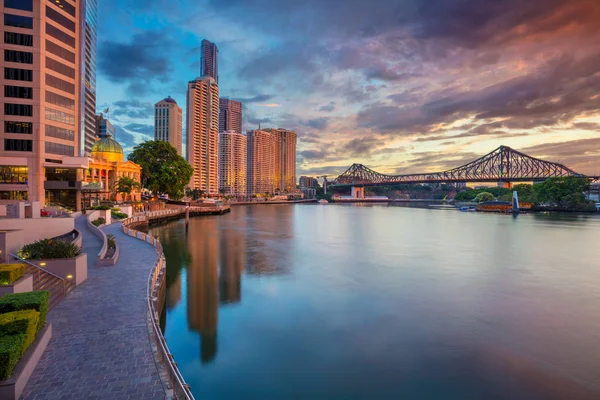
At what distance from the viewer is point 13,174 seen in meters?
49.3

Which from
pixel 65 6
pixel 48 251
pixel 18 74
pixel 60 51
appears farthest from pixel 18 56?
pixel 48 251

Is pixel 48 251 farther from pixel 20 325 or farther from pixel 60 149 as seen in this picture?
pixel 60 149

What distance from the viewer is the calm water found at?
12.3m

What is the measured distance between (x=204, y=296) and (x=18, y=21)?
53.4 m

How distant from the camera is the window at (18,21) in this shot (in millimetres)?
48062

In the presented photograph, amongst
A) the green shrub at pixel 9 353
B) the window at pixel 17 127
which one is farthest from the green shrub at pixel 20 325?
the window at pixel 17 127

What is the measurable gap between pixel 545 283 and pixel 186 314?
26.1 m

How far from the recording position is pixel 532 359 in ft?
45.3

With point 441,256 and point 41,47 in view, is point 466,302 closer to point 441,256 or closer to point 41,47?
point 441,256

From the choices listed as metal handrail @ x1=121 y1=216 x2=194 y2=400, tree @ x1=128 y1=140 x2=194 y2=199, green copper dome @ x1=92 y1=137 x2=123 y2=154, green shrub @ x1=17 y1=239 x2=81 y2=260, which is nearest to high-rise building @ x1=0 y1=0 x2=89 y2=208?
green copper dome @ x1=92 y1=137 x2=123 y2=154

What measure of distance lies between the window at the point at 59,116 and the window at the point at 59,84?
3740mm

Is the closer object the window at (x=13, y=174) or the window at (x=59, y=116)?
the window at (x=13, y=174)

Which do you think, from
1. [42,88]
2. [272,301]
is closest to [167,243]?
[272,301]

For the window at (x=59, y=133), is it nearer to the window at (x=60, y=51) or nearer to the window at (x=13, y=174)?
the window at (x=13, y=174)
